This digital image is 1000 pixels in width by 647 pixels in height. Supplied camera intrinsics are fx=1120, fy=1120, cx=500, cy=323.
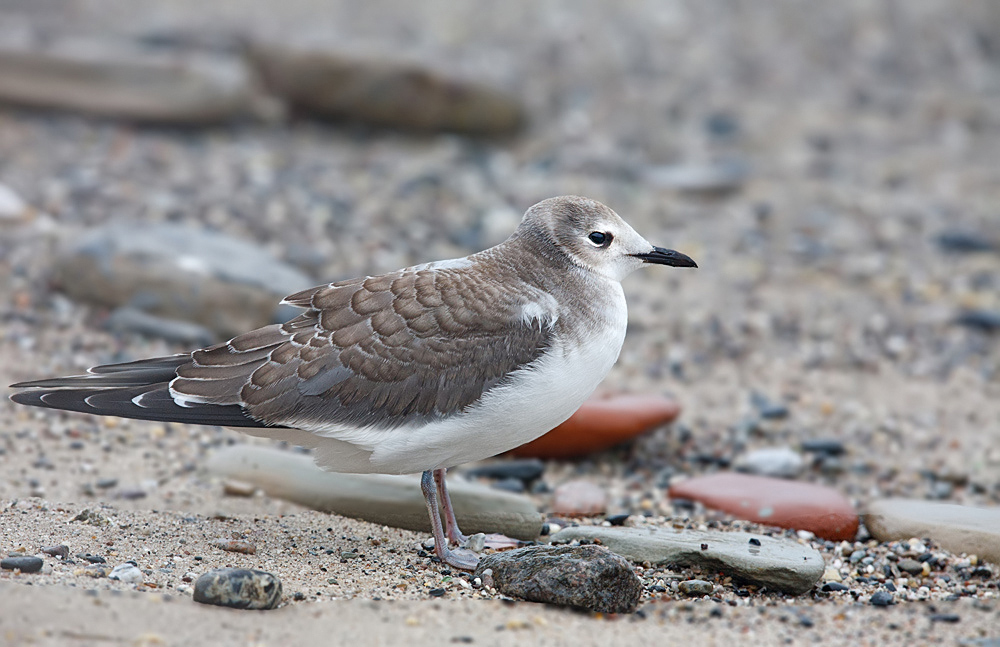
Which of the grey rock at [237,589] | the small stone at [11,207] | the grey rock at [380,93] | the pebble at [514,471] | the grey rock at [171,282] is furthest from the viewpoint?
the grey rock at [380,93]

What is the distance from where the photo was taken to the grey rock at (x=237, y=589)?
4.12 metres

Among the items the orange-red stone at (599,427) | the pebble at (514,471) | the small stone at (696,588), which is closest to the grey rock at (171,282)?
the pebble at (514,471)

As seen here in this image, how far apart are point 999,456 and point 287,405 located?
458cm

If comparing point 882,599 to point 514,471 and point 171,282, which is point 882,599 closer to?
point 514,471

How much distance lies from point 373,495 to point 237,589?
156 cm

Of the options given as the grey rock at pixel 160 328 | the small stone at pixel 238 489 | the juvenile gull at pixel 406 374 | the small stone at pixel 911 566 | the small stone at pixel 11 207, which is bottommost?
the small stone at pixel 238 489

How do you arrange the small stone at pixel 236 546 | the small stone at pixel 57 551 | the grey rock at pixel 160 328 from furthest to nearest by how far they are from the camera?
the grey rock at pixel 160 328, the small stone at pixel 236 546, the small stone at pixel 57 551

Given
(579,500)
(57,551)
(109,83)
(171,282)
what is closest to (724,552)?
(579,500)

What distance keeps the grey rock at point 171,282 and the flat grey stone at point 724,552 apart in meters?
3.09

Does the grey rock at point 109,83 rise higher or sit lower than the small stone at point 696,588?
higher

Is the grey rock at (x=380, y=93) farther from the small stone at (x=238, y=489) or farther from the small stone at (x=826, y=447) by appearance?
the small stone at (x=238, y=489)

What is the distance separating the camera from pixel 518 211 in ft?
32.3

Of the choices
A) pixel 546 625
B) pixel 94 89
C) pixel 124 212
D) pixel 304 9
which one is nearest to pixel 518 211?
pixel 124 212

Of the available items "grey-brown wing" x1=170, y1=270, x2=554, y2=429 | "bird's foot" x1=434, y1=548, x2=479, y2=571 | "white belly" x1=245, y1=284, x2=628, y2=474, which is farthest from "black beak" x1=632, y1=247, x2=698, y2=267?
"bird's foot" x1=434, y1=548, x2=479, y2=571
